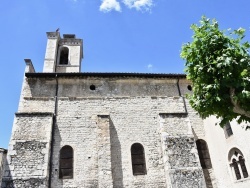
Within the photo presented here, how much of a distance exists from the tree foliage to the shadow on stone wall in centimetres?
511

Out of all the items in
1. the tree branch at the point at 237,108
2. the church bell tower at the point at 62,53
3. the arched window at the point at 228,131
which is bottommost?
the tree branch at the point at 237,108

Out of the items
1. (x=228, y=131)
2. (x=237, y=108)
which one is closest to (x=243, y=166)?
(x=228, y=131)

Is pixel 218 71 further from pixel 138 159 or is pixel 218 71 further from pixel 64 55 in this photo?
pixel 64 55

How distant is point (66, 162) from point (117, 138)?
2582 mm

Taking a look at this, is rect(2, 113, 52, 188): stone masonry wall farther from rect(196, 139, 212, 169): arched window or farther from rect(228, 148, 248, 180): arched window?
rect(228, 148, 248, 180): arched window

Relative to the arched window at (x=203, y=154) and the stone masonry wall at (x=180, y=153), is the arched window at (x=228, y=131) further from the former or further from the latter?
the stone masonry wall at (x=180, y=153)

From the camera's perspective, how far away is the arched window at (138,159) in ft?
35.1

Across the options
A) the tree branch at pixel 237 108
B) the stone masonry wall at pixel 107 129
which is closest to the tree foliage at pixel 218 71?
the tree branch at pixel 237 108

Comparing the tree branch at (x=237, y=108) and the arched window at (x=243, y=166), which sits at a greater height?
the tree branch at (x=237, y=108)

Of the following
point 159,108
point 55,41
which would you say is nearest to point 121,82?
point 159,108

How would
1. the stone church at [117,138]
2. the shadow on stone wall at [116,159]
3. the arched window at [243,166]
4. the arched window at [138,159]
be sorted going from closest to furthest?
the arched window at [243,166], the stone church at [117,138], the shadow on stone wall at [116,159], the arched window at [138,159]

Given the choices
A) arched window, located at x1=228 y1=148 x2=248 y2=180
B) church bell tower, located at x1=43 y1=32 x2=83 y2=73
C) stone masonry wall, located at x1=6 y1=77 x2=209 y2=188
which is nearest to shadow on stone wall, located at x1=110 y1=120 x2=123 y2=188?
stone masonry wall, located at x1=6 y1=77 x2=209 y2=188

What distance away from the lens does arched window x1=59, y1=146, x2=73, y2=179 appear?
10.3m

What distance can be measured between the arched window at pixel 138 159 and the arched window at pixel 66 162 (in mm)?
2870
